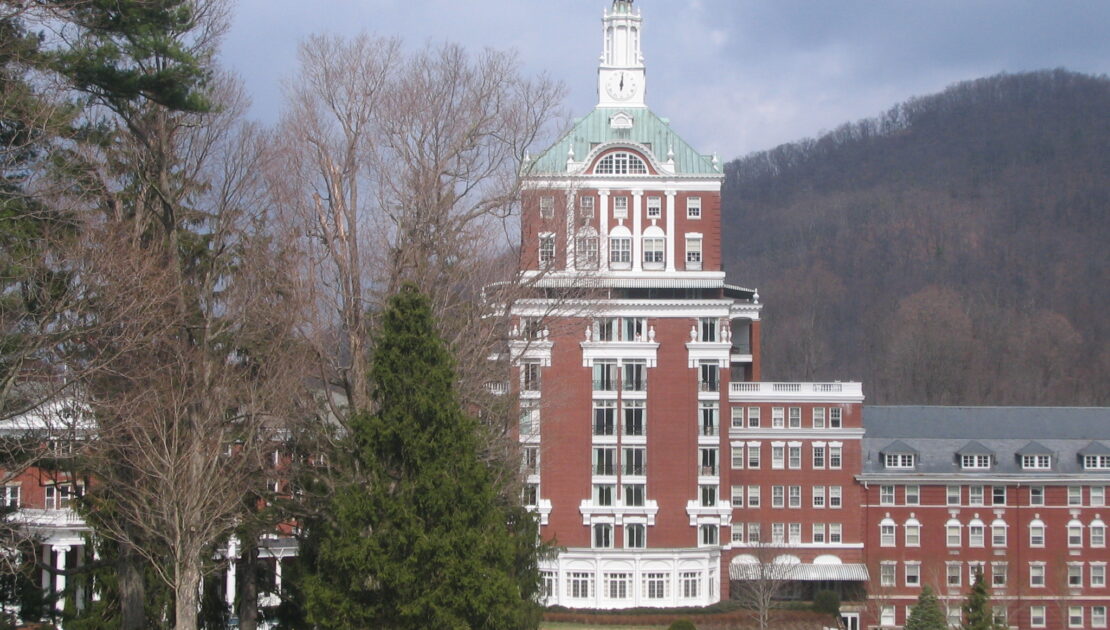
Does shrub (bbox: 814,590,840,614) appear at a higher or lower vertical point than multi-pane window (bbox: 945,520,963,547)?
lower

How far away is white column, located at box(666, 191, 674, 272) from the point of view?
5609 cm

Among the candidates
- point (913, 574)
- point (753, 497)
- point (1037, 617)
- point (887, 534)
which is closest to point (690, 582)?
point (753, 497)

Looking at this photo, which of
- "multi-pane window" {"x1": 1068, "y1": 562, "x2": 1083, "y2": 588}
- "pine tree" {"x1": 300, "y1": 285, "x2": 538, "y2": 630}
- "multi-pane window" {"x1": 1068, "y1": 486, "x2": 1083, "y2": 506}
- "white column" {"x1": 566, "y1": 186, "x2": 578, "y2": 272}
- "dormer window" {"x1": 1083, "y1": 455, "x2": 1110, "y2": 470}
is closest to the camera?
"pine tree" {"x1": 300, "y1": 285, "x2": 538, "y2": 630}

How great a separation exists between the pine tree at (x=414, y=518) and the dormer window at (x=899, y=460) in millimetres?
40248

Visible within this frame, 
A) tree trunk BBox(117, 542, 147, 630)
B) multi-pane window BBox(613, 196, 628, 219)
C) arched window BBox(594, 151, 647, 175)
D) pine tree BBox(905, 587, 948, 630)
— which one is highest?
arched window BBox(594, 151, 647, 175)

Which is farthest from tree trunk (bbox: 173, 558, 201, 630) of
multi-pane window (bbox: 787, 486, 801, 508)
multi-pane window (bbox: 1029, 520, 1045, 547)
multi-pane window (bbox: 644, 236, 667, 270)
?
multi-pane window (bbox: 1029, 520, 1045, 547)

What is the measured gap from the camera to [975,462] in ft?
205

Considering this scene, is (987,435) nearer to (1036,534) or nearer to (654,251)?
(1036,534)

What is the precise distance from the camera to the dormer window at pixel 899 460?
2461 inches

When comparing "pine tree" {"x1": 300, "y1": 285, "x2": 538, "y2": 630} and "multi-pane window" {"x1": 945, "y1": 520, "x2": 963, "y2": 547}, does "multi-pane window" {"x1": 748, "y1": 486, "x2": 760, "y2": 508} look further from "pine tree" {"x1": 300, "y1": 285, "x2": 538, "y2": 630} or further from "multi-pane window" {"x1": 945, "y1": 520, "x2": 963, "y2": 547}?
"pine tree" {"x1": 300, "y1": 285, "x2": 538, "y2": 630}

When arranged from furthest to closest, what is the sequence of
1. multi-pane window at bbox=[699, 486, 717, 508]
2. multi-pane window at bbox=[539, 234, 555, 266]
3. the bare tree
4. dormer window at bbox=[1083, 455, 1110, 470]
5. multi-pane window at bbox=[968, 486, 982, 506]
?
dormer window at bbox=[1083, 455, 1110, 470]
multi-pane window at bbox=[968, 486, 982, 506]
multi-pane window at bbox=[699, 486, 717, 508]
the bare tree
multi-pane window at bbox=[539, 234, 555, 266]

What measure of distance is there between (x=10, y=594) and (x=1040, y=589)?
146ft

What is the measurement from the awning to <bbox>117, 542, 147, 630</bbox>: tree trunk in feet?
108

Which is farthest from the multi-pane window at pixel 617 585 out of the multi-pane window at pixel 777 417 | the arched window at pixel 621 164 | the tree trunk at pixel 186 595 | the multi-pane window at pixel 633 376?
the tree trunk at pixel 186 595
